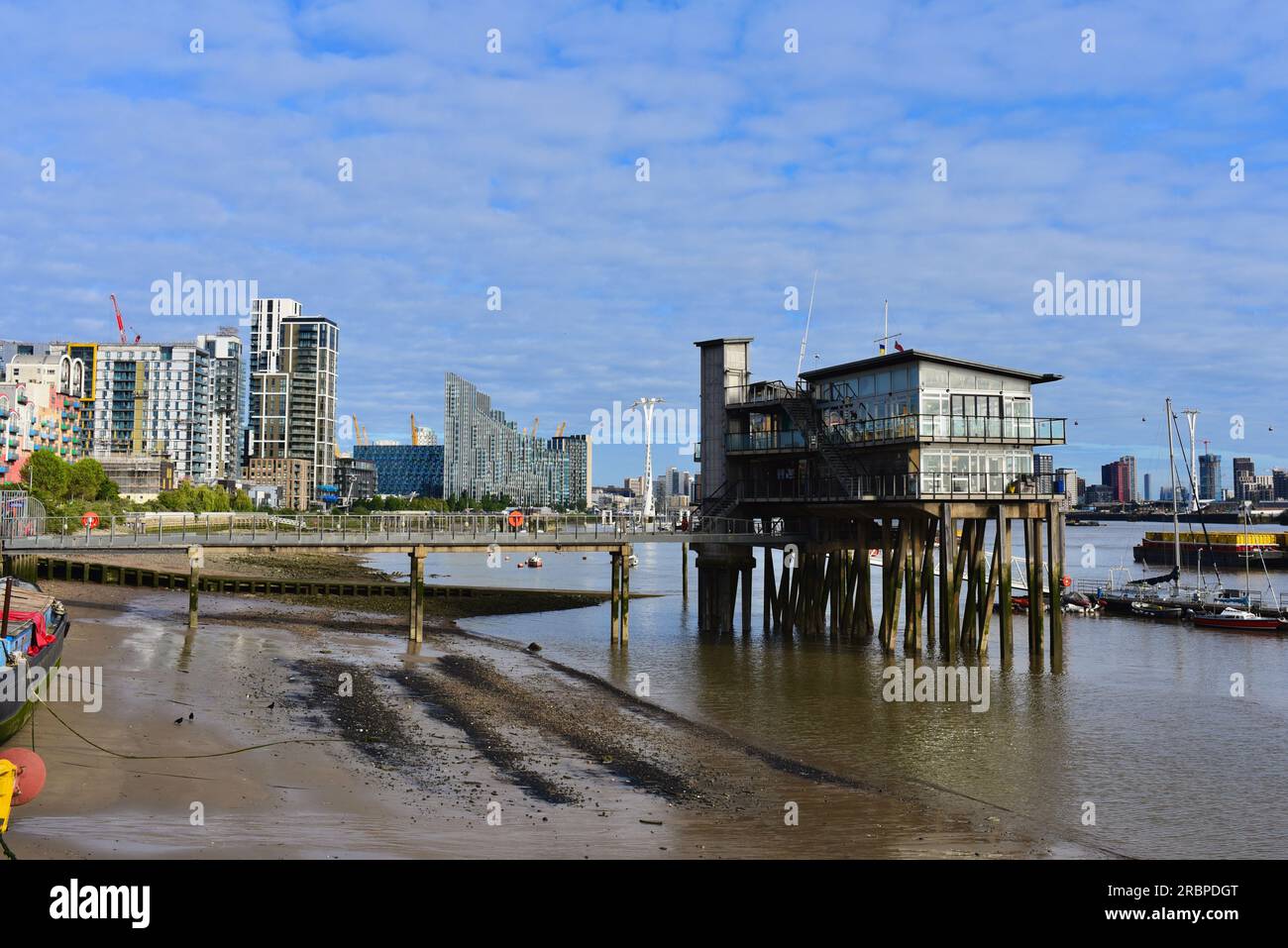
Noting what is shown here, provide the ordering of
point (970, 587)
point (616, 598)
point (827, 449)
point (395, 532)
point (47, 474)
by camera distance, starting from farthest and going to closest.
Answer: point (47, 474) < point (616, 598) < point (827, 449) < point (395, 532) < point (970, 587)

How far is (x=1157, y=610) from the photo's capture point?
66.6m

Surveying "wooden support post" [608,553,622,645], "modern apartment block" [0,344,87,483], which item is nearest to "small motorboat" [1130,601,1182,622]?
"wooden support post" [608,553,622,645]

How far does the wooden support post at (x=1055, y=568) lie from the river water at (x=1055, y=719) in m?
1.76

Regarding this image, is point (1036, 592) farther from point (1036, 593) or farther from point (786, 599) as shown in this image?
point (786, 599)

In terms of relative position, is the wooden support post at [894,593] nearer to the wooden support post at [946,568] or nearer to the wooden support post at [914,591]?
the wooden support post at [914,591]

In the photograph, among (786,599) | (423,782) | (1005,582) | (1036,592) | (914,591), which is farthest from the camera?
(786,599)

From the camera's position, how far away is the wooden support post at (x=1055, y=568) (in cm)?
4419

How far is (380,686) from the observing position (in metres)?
35.3

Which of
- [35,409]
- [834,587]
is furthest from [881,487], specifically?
[35,409]

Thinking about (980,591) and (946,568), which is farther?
(980,591)

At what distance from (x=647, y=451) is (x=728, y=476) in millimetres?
34432

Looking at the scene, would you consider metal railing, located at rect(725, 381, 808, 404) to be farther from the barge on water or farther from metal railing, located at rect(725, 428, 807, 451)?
Answer: the barge on water

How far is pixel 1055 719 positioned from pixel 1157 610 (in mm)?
38960
